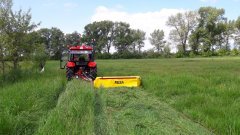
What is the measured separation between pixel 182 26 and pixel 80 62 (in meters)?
71.1

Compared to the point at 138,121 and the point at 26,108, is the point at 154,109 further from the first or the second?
the point at 26,108

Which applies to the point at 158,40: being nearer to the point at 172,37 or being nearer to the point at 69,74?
the point at 172,37

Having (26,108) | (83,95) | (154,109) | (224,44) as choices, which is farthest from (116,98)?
(224,44)

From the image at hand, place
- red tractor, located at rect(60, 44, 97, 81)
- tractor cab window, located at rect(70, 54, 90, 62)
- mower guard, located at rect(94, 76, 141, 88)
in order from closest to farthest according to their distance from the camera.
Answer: mower guard, located at rect(94, 76, 141, 88)
red tractor, located at rect(60, 44, 97, 81)
tractor cab window, located at rect(70, 54, 90, 62)

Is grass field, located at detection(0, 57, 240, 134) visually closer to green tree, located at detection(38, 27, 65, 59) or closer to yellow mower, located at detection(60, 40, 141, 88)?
yellow mower, located at detection(60, 40, 141, 88)

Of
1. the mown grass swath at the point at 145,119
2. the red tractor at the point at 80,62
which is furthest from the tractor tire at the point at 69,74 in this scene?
the mown grass swath at the point at 145,119

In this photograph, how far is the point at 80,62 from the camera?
17.5 m

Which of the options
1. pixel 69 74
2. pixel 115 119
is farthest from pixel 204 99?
pixel 69 74

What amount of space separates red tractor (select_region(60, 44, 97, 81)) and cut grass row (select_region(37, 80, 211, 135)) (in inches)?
308

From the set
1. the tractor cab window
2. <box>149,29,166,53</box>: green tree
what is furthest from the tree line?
the tractor cab window

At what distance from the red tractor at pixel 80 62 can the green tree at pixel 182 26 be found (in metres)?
68.0

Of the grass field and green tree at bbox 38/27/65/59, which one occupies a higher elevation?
green tree at bbox 38/27/65/59

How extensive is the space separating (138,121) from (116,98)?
319 centimetres

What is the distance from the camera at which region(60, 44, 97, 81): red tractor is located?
1697 centimetres
